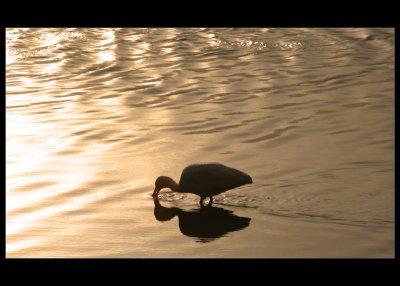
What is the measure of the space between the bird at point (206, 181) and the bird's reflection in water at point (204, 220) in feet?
0.79

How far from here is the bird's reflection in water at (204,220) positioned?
1338 centimetres

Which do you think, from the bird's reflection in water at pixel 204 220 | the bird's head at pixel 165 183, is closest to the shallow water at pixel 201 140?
the bird's reflection in water at pixel 204 220

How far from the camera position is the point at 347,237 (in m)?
12.7

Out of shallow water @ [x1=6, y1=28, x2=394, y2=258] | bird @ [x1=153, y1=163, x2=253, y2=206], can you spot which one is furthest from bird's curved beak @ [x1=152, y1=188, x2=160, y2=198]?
shallow water @ [x1=6, y1=28, x2=394, y2=258]

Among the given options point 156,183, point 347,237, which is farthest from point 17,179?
point 347,237

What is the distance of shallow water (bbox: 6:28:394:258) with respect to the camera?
1314 centimetres

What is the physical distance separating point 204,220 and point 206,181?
1.90ft

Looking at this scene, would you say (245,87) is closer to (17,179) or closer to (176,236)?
(17,179)

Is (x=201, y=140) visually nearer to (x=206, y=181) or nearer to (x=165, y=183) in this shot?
(x=165, y=183)

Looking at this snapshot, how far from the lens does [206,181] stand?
563 inches

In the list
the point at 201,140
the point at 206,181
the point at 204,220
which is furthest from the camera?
the point at 201,140

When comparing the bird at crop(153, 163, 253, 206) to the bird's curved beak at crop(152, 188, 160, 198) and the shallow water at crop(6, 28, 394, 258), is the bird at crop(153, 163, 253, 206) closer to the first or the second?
the bird's curved beak at crop(152, 188, 160, 198)

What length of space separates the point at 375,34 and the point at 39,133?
12.0 meters

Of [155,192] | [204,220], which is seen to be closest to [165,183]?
[155,192]
